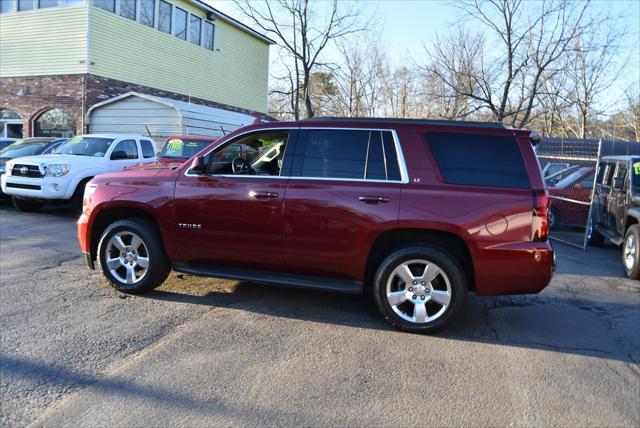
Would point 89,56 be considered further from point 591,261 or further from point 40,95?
point 591,261

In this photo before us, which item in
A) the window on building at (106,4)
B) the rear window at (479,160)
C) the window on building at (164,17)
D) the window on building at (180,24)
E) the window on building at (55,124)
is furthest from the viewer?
the window on building at (180,24)

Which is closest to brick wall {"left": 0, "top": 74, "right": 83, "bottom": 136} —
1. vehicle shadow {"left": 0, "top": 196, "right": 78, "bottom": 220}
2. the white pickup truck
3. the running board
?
vehicle shadow {"left": 0, "top": 196, "right": 78, "bottom": 220}

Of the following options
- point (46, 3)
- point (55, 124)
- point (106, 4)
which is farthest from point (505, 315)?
point (46, 3)

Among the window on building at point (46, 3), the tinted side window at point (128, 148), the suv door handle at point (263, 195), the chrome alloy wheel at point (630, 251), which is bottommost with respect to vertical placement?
the chrome alloy wheel at point (630, 251)

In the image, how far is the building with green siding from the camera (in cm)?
1808

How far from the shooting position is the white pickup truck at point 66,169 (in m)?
10.2

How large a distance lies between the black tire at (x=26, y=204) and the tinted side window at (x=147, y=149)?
263cm

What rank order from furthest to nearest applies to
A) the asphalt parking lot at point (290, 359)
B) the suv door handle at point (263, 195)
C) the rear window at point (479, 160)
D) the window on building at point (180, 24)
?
1. the window on building at point (180, 24)
2. the suv door handle at point (263, 195)
3. the rear window at point (479, 160)
4. the asphalt parking lot at point (290, 359)

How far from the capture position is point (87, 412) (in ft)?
9.95

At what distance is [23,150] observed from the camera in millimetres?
12688

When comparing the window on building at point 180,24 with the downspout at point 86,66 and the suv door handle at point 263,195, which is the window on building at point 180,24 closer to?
the downspout at point 86,66

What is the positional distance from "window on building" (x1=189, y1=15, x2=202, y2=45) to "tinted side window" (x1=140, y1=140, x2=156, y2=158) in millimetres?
12015

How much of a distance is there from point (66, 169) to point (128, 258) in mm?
6069

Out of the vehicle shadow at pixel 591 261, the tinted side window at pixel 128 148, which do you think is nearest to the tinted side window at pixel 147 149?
the tinted side window at pixel 128 148
